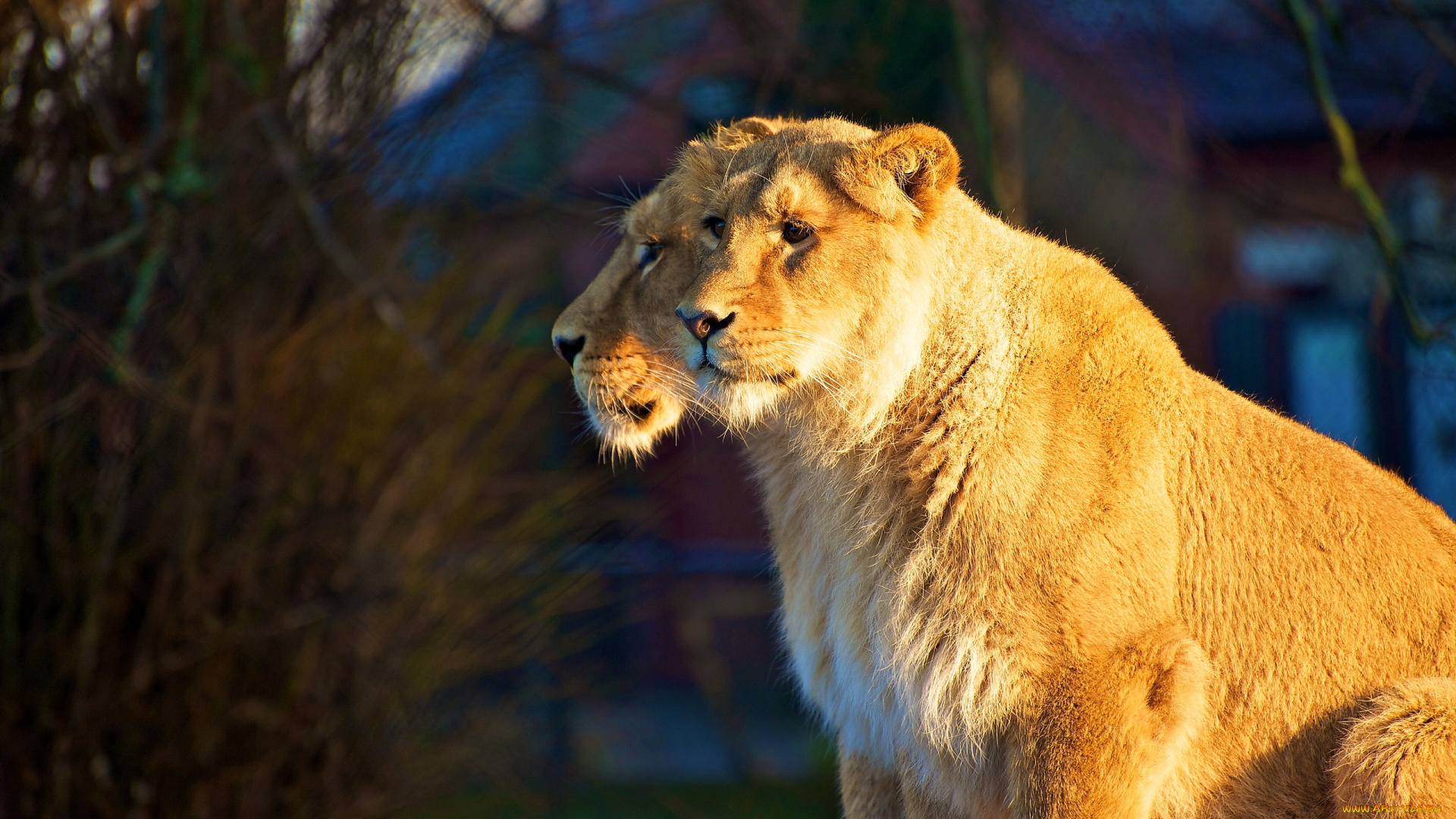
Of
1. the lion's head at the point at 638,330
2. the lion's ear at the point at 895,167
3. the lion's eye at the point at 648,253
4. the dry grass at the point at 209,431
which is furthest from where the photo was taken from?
the dry grass at the point at 209,431

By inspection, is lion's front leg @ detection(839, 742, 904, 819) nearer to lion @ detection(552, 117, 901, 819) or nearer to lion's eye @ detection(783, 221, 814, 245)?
lion @ detection(552, 117, 901, 819)

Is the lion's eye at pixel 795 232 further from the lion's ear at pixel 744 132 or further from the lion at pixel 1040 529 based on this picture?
the lion's ear at pixel 744 132

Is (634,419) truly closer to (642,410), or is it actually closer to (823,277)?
(642,410)

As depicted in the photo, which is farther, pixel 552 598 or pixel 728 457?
pixel 728 457

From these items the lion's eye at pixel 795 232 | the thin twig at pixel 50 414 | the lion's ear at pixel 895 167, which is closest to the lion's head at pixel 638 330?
the lion's eye at pixel 795 232

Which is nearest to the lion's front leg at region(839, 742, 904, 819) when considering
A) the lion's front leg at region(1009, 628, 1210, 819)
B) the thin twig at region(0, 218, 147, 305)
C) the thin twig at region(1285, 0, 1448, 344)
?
the lion's front leg at region(1009, 628, 1210, 819)

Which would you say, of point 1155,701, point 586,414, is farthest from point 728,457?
point 1155,701

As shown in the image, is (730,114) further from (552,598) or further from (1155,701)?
(1155,701)

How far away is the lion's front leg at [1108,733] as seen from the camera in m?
2.29

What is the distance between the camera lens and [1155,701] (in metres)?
2.34

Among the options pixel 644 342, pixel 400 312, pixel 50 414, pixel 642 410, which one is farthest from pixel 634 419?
pixel 50 414

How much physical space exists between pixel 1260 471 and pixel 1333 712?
1.75ft

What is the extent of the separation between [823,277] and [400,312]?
2723 millimetres

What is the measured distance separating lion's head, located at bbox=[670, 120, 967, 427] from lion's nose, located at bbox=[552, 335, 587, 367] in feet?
1.16
